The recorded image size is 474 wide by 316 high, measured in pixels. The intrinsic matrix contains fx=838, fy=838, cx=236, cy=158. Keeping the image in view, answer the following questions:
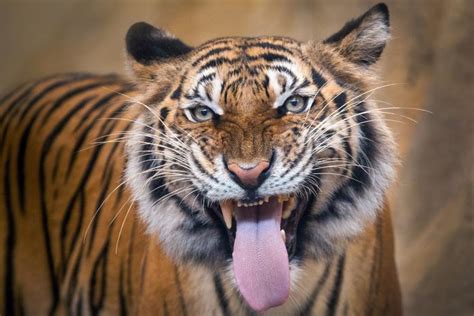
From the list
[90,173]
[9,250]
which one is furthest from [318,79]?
[9,250]

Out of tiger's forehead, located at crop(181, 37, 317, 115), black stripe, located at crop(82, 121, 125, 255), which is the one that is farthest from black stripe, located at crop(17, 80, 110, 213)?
tiger's forehead, located at crop(181, 37, 317, 115)

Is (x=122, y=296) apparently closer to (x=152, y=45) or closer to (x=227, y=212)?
(x=227, y=212)

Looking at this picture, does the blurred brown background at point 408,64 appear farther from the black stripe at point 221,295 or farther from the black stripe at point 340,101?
the black stripe at point 221,295

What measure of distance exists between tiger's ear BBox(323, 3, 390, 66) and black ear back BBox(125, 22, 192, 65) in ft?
0.80

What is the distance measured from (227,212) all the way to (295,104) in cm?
19

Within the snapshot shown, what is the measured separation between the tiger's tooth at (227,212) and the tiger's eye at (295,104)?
0.17 meters

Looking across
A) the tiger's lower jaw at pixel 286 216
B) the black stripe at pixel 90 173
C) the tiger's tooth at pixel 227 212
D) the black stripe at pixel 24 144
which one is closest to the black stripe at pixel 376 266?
the tiger's lower jaw at pixel 286 216

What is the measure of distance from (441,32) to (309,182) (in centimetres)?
47

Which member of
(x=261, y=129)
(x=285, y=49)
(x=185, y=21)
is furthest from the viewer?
(x=185, y=21)

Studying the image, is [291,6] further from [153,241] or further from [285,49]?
[153,241]

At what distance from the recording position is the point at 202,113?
1284 millimetres

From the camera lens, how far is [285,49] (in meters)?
1.35

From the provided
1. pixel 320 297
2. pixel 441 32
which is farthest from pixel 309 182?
pixel 441 32

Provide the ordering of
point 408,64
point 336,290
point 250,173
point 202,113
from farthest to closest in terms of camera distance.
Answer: point 408,64 → point 336,290 → point 202,113 → point 250,173
